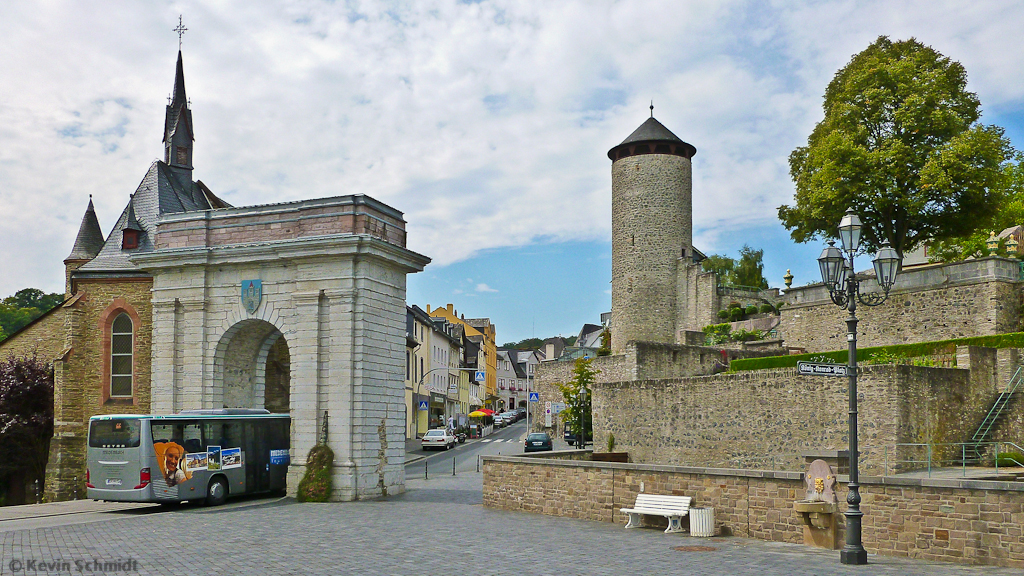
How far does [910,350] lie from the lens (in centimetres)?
2922

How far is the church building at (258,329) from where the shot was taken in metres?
23.3

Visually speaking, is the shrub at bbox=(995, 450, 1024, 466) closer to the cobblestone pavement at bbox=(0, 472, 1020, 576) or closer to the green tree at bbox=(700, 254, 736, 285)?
the cobblestone pavement at bbox=(0, 472, 1020, 576)

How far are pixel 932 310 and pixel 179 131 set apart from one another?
30.0 m

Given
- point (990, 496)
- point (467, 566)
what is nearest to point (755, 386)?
point (990, 496)

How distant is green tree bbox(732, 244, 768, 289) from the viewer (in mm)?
64188

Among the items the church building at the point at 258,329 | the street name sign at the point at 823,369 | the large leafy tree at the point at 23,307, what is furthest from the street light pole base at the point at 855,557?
the large leafy tree at the point at 23,307

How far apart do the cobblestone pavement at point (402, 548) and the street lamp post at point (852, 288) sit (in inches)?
21.4

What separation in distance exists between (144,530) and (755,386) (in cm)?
2009

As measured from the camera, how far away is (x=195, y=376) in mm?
24891

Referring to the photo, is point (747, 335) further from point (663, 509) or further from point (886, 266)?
point (886, 266)


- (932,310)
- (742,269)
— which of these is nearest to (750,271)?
(742,269)

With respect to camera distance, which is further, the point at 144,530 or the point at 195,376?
the point at 195,376

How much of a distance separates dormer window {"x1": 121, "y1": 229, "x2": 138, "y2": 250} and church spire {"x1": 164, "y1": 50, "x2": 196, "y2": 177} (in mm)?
6781

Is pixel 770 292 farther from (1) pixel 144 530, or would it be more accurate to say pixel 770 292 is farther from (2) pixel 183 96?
(1) pixel 144 530
